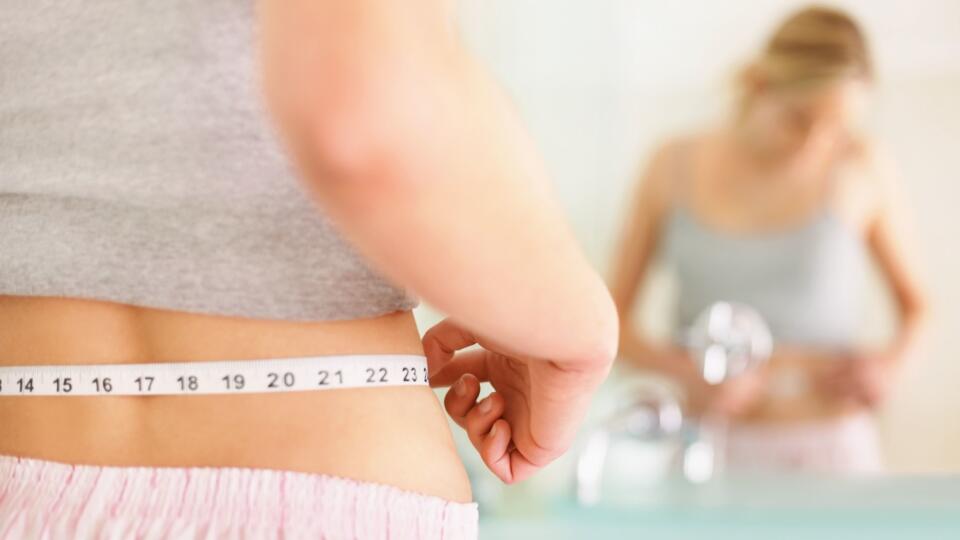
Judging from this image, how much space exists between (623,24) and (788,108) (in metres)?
0.28

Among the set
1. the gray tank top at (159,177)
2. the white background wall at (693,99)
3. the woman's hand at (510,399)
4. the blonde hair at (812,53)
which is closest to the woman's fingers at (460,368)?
the woman's hand at (510,399)

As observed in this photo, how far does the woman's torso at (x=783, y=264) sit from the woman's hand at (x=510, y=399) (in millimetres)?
1101

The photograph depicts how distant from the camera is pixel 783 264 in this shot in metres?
1.68

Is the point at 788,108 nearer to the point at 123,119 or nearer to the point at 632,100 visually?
the point at 632,100

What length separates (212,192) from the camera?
45 centimetres

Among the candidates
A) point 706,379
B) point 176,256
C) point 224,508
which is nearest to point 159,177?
point 176,256

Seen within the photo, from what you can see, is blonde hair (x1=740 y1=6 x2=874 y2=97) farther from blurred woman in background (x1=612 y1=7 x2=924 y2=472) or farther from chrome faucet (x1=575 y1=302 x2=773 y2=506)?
chrome faucet (x1=575 y1=302 x2=773 y2=506)

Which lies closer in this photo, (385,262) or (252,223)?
(385,262)

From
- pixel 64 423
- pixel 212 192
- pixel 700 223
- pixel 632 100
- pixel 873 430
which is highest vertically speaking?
pixel 212 192

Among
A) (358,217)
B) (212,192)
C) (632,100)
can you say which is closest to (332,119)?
(358,217)

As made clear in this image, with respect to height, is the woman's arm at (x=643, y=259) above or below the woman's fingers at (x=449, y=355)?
below

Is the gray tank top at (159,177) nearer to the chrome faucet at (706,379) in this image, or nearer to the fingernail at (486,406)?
the fingernail at (486,406)

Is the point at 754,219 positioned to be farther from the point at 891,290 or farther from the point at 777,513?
the point at 777,513

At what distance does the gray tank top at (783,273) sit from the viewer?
5.35 feet
